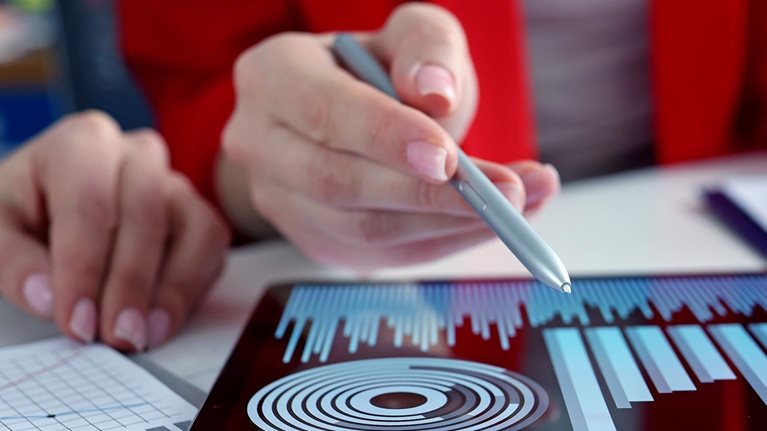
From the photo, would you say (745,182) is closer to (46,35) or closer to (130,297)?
(130,297)

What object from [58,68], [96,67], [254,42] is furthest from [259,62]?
[58,68]

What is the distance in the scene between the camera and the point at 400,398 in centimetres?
→ 28

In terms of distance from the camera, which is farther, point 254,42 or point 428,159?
point 254,42

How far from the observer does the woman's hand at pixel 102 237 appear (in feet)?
1.23

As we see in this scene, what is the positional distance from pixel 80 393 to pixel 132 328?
6 cm

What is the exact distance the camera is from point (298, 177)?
1.28ft

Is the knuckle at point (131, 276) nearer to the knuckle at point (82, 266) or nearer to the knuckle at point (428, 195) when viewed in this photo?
the knuckle at point (82, 266)

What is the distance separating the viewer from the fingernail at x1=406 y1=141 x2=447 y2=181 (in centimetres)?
31

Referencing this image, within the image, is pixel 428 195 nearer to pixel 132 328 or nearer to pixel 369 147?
pixel 369 147

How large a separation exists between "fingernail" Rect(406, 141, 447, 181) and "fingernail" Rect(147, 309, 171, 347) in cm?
14

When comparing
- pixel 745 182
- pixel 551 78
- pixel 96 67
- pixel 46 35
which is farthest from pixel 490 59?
pixel 46 35

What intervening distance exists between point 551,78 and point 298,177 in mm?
405

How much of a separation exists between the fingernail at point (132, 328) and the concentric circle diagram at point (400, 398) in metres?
0.09

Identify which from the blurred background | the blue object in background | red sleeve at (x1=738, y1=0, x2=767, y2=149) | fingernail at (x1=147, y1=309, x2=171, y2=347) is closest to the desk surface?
fingernail at (x1=147, y1=309, x2=171, y2=347)
